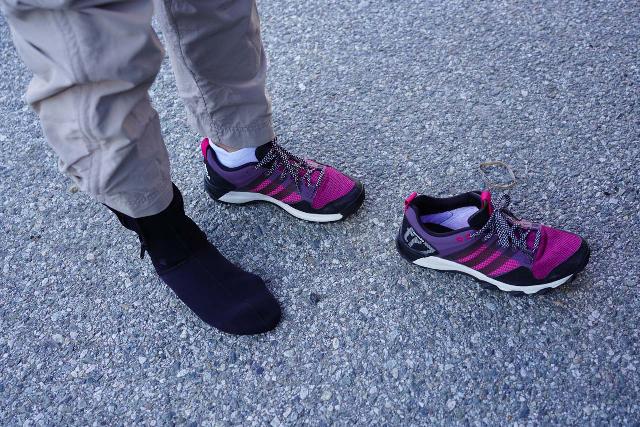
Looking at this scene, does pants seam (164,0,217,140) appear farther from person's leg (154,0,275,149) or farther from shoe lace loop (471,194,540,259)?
shoe lace loop (471,194,540,259)

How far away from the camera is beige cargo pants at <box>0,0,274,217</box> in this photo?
0.83 meters

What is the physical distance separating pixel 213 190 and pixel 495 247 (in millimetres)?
730

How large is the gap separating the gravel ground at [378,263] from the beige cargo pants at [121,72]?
41cm

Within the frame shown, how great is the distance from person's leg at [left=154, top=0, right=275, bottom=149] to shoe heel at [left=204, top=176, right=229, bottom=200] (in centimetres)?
14

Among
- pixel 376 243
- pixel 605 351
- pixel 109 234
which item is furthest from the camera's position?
pixel 109 234

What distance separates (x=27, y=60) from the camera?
0.89 metres

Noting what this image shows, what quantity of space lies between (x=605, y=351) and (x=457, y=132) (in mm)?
753

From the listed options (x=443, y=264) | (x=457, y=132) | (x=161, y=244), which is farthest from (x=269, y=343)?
(x=457, y=132)

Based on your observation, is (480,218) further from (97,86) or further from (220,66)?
(97,86)

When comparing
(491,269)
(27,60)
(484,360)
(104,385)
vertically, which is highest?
(27,60)

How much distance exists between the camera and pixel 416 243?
4.29 ft

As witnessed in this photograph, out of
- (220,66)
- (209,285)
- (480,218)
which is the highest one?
(220,66)

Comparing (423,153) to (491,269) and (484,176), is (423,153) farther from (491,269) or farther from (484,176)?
(491,269)

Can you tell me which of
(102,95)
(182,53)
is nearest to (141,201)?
(102,95)
